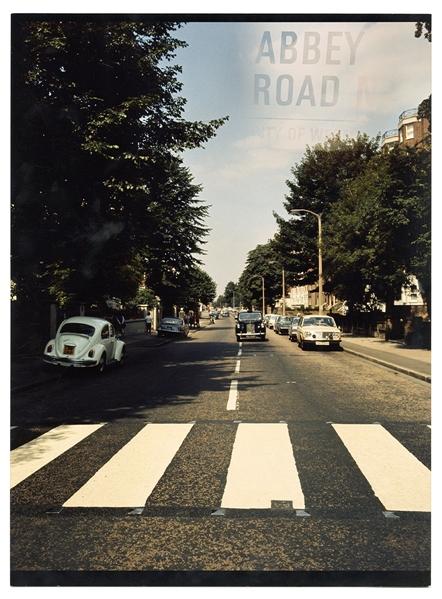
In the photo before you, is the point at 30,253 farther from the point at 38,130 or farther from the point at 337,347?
the point at 337,347

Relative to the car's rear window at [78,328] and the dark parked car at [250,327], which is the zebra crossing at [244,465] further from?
the dark parked car at [250,327]

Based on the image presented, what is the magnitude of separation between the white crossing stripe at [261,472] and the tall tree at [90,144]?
8.45 m

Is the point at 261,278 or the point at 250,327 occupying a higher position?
the point at 261,278

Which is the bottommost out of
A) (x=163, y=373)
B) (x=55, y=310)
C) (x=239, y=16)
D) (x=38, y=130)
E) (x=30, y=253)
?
(x=163, y=373)

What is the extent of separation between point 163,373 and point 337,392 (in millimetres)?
5926

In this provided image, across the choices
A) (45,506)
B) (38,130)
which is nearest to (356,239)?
(38,130)

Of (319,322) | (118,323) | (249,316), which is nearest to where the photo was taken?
(319,322)

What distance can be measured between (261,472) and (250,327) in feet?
96.3

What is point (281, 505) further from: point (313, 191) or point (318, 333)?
point (313, 191)

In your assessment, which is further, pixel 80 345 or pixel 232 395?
pixel 80 345

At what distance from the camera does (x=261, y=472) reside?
19.2 feet

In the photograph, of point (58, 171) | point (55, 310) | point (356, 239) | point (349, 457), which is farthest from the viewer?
point (356, 239)

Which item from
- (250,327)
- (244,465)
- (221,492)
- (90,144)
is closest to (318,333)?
(250,327)

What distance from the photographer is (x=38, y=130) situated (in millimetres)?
14812
